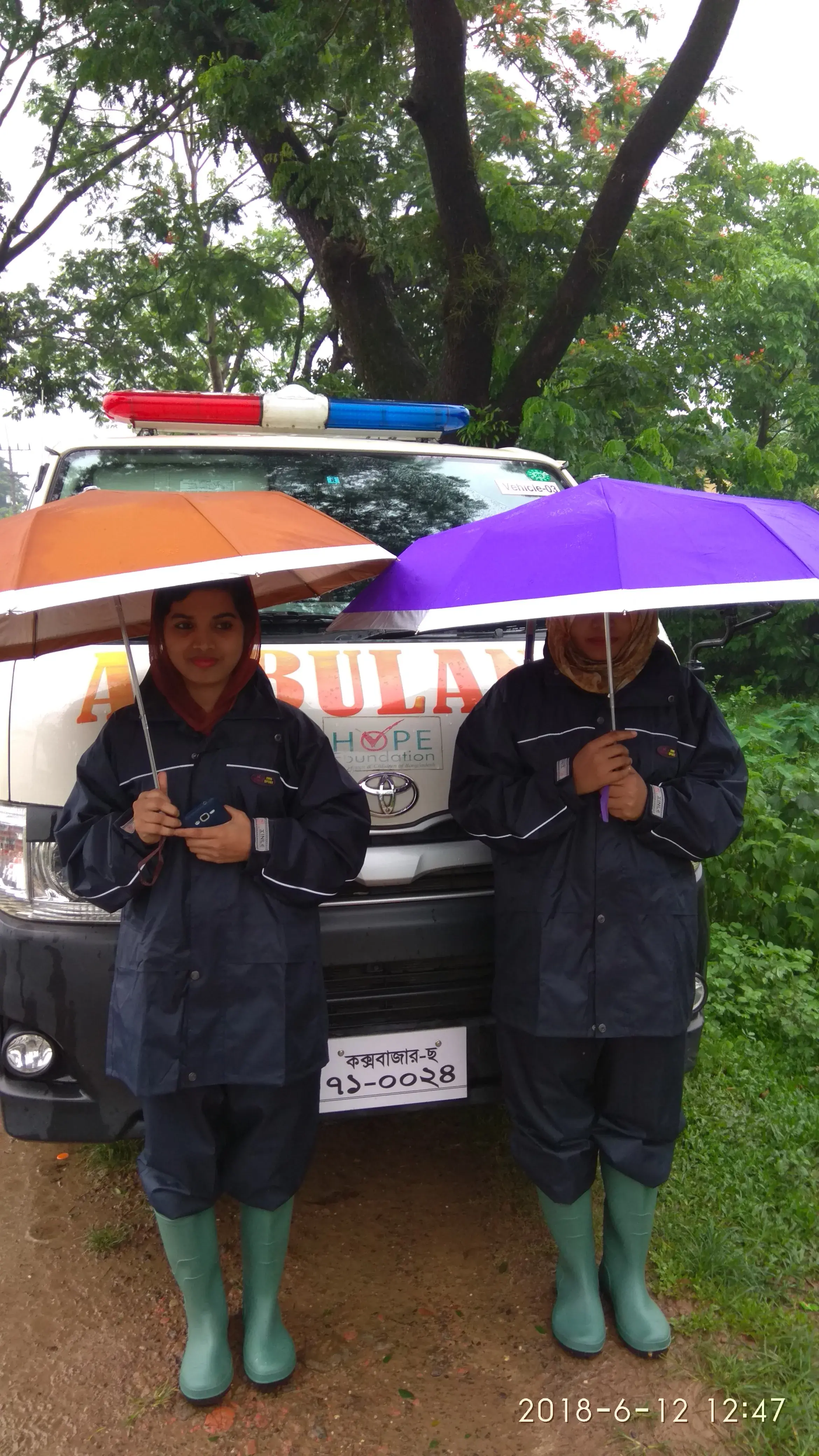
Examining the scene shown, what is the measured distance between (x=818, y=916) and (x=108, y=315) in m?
13.8

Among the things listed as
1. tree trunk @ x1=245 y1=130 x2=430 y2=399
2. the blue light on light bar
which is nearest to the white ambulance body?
the blue light on light bar

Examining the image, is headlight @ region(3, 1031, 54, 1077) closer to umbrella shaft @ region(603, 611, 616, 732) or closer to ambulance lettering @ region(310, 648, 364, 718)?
ambulance lettering @ region(310, 648, 364, 718)

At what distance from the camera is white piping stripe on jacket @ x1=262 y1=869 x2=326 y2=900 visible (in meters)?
2.25

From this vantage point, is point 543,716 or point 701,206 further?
point 701,206

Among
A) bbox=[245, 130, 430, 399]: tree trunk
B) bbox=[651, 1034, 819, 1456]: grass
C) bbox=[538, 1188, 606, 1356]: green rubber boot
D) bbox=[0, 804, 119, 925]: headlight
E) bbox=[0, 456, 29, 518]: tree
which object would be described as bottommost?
bbox=[0, 456, 29, 518]: tree

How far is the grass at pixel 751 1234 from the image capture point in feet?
8.02

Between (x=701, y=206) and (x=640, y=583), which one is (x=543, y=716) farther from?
(x=701, y=206)

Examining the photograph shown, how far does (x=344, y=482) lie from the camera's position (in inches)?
147

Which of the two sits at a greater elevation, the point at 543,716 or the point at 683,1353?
the point at 543,716

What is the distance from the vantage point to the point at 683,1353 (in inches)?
101

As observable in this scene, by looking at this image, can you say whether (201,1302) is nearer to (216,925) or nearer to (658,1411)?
(216,925)

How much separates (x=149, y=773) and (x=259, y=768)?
9.4 inches

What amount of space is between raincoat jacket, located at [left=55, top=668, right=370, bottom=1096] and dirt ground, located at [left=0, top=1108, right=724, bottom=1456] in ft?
2.69

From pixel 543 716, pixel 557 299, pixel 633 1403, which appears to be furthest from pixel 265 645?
pixel 557 299
